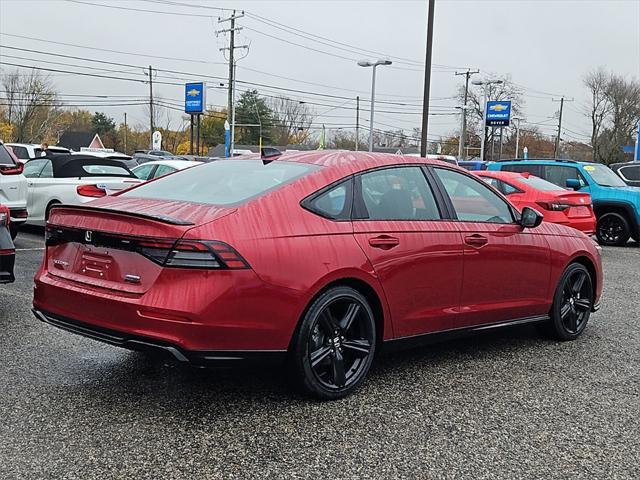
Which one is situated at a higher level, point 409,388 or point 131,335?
point 131,335

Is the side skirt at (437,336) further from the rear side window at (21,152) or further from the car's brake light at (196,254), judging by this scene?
the rear side window at (21,152)

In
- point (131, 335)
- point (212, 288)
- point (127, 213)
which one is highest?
point (127, 213)

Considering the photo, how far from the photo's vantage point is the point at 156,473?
2.89 m

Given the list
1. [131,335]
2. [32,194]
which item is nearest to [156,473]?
[131,335]

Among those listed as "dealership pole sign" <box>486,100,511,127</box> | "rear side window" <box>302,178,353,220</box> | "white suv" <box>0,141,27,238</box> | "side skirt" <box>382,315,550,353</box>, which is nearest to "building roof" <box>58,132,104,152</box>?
"dealership pole sign" <box>486,100,511,127</box>

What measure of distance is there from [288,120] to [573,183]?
78073 mm

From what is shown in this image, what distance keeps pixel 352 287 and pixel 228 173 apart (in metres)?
1.16

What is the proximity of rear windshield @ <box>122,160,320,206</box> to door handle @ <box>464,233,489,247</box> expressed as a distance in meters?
1.24

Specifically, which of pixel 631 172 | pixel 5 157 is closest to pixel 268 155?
pixel 5 157

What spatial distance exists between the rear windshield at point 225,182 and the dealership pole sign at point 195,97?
189 ft

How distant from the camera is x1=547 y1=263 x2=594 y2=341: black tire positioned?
17.7ft

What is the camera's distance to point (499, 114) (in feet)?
176

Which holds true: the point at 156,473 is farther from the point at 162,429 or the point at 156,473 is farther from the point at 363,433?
the point at 363,433

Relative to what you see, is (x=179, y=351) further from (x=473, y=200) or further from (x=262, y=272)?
(x=473, y=200)
